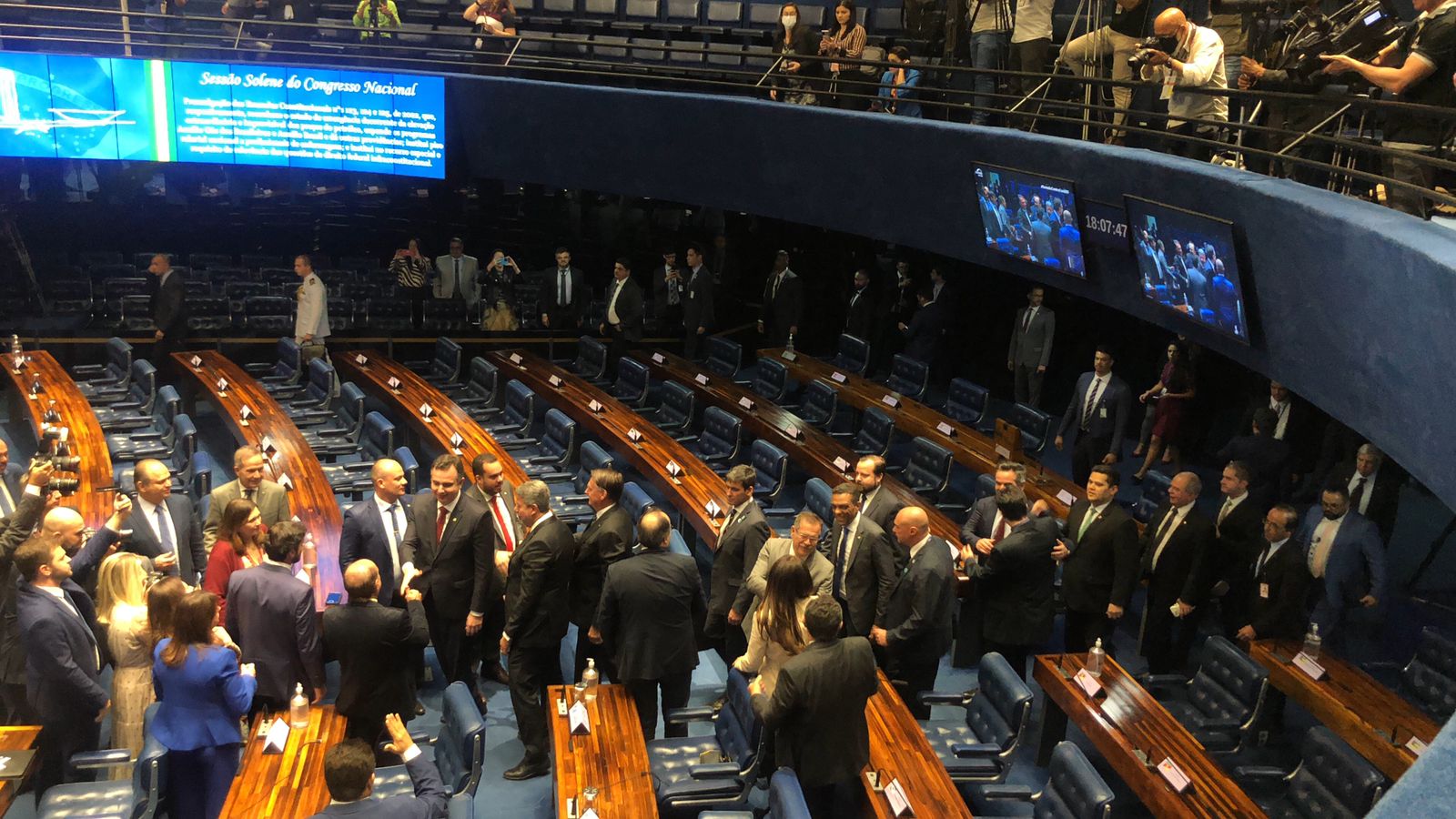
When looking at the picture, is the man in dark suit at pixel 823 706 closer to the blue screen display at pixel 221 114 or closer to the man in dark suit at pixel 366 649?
the man in dark suit at pixel 366 649

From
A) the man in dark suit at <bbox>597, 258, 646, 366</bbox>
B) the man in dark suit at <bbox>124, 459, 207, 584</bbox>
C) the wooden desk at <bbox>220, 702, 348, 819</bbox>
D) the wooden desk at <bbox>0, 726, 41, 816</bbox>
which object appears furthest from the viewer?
the man in dark suit at <bbox>597, 258, 646, 366</bbox>

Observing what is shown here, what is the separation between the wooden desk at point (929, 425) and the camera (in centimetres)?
891

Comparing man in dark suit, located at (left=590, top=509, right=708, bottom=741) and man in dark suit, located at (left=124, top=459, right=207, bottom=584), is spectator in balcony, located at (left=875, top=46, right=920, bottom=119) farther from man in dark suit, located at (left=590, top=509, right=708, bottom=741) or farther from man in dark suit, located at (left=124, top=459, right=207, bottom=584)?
man in dark suit, located at (left=124, top=459, right=207, bottom=584)

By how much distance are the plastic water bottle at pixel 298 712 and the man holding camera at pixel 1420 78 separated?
5330 millimetres

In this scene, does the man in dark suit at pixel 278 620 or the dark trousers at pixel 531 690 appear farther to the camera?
the dark trousers at pixel 531 690

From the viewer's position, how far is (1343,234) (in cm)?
614

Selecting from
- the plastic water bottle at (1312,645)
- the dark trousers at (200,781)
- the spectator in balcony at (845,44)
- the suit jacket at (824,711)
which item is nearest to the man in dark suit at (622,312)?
the spectator in balcony at (845,44)

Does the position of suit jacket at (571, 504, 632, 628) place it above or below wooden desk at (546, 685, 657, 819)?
above

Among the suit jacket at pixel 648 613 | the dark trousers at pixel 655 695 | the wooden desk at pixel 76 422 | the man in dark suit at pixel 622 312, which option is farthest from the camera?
the man in dark suit at pixel 622 312

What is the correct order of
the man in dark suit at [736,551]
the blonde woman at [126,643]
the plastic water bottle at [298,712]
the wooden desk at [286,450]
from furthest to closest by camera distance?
the wooden desk at [286,450] → the man in dark suit at [736,551] → the blonde woman at [126,643] → the plastic water bottle at [298,712]

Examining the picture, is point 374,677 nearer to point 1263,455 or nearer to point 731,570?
point 731,570

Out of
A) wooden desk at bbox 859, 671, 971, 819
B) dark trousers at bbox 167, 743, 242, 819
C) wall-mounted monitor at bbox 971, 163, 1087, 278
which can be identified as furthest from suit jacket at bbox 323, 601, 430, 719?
wall-mounted monitor at bbox 971, 163, 1087, 278

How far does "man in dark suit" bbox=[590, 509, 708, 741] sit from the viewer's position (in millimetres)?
6086

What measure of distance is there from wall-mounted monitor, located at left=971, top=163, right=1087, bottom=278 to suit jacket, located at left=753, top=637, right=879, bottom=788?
16.1 ft
